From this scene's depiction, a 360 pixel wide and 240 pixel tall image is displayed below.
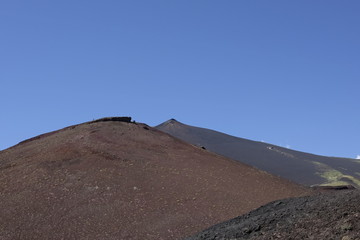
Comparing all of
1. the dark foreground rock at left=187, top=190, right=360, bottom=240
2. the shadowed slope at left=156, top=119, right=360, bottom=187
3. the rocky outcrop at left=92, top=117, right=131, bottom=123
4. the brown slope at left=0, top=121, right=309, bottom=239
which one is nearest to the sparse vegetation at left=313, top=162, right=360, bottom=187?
the shadowed slope at left=156, top=119, right=360, bottom=187

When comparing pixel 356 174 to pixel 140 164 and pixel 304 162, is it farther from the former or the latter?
pixel 140 164

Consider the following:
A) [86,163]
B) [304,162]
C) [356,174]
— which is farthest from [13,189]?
[356,174]

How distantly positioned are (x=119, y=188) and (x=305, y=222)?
11.5 m

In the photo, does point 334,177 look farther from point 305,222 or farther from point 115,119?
point 305,222

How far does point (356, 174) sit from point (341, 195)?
68699mm

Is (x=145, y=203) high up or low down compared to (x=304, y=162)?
down

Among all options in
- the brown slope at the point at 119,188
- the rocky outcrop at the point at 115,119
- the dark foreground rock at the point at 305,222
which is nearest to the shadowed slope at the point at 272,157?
the rocky outcrop at the point at 115,119

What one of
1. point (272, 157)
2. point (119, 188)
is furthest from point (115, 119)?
point (272, 157)

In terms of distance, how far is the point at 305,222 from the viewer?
13.1 m

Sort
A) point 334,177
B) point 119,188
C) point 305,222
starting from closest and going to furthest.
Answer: point 305,222 < point 119,188 < point 334,177

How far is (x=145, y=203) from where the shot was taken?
22.2m

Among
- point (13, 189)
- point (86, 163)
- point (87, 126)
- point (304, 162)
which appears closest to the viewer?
point (13, 189)

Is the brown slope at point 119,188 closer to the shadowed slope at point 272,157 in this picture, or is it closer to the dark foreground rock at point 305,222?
the dark foreground rock at point 305,222

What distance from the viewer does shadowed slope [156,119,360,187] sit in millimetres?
69750
